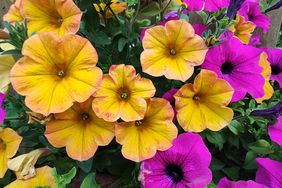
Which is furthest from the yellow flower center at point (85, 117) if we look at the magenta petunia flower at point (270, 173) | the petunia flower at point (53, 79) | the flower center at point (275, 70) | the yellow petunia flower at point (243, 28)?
the flower center at point (275, 70)

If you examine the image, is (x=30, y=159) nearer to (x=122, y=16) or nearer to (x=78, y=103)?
(x=78, y=103)

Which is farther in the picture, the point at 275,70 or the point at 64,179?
the point at 275,70

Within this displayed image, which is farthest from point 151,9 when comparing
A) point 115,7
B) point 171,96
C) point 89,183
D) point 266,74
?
point 89,183

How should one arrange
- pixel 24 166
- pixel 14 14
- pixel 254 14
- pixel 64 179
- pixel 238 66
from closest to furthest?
pixel 64 179 → pixel 24 166 → pixel 238 66 → pixel 14 14 → pixel 254 14

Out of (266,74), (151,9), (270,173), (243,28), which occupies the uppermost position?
(151,9)

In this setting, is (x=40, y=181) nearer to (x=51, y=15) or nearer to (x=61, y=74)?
(x=61, y=74)

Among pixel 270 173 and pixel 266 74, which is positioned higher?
pixel 266 74

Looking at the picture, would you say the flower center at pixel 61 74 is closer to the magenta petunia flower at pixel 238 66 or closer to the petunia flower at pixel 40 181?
the petunia flower at pixel 40 181
